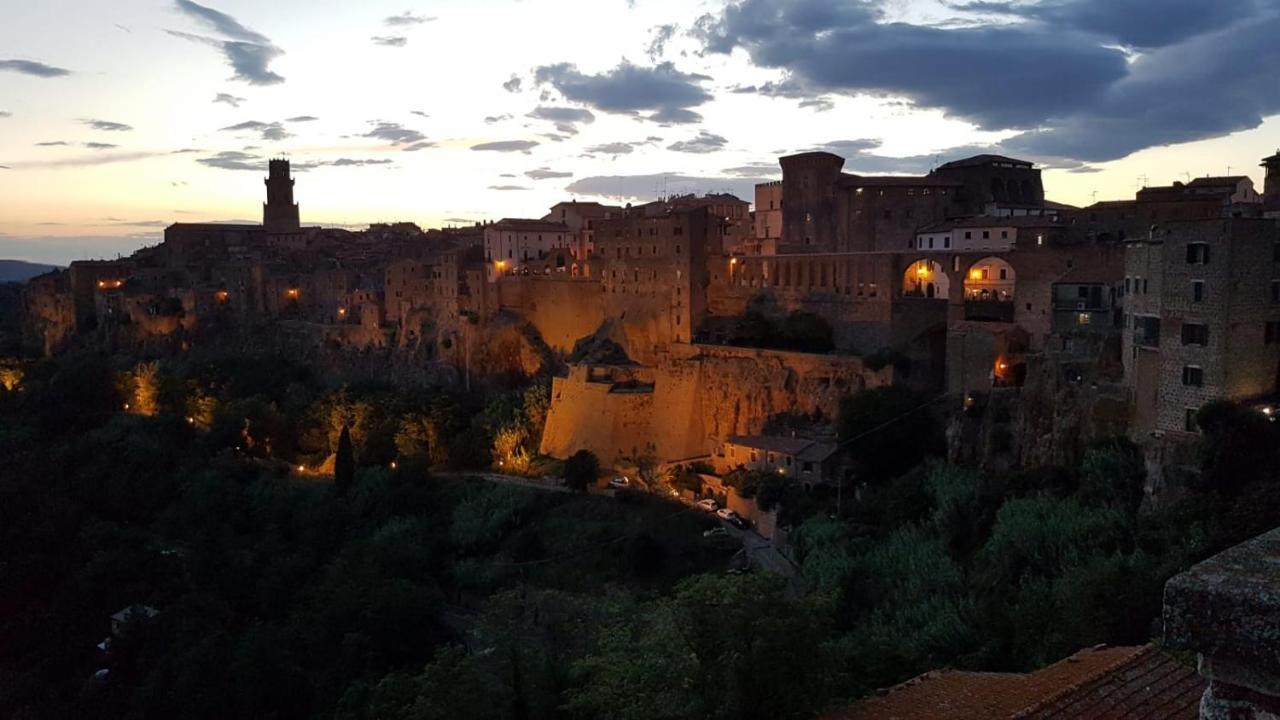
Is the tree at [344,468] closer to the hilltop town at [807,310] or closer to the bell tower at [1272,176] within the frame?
the hilltop town at [807,310]

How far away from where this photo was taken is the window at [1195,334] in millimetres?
19406

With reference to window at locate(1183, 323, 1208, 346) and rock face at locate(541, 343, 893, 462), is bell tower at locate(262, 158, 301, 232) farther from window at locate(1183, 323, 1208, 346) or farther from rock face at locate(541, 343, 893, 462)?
window at locate(1183, 323, 1208, 346)

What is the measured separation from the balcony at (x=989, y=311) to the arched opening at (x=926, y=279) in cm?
517

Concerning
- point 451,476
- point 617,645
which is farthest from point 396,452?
point 617,645

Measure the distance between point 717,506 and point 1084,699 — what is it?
76.9 ft

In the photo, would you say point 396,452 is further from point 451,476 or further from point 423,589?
point 423,589

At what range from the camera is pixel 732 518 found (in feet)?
98.7

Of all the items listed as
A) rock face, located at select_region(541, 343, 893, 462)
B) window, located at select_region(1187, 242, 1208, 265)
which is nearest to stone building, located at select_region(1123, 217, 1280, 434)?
window, located at select_region(1187, 242, 1208, 265)

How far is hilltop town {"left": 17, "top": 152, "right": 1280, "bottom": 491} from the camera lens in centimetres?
2050

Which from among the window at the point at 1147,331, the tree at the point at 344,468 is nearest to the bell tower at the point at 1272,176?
the window at the point at 1147,331

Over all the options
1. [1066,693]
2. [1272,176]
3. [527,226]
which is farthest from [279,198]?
[1066,693]

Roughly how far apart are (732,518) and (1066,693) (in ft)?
71.7

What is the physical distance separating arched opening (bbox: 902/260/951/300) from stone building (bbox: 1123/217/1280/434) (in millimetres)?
14414

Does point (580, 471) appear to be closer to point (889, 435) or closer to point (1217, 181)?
point (889, 435)
